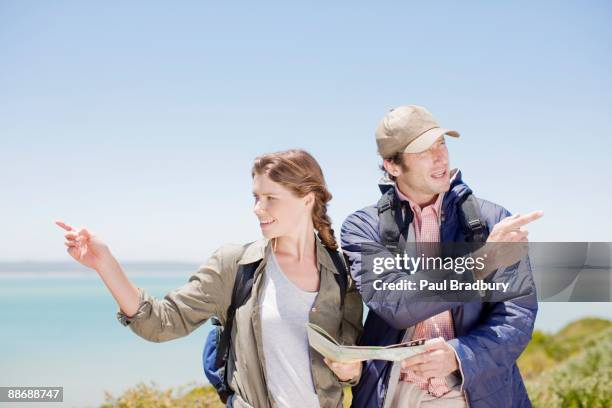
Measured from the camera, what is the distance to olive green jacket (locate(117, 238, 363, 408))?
110 inches

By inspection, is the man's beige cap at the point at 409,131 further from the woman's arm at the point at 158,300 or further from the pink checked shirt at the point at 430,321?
the woman's arm at the point at 158,300

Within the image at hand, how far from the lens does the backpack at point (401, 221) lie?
10.2 feet

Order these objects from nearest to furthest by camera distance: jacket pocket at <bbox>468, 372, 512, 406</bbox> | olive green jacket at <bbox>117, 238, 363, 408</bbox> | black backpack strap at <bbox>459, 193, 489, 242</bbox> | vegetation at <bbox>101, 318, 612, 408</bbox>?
olive green jacket at <bbox>117, 238, 363, 408</bbox> < jacket pocket at <bbox>468, 372, 512, 406</bbox> < black backpack strap at <bbox>459, 193, 489, 242</bbox> < vegetation at <bbox>101, 318, 612, 408</bbox>

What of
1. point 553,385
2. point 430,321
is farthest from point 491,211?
point 553,385

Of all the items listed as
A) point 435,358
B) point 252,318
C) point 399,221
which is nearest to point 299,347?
point 252,318

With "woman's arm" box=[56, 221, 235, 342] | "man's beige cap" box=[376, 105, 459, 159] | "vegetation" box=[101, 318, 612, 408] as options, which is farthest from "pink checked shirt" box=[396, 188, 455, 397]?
"vegetation" box=[101, 318, 612, 408]

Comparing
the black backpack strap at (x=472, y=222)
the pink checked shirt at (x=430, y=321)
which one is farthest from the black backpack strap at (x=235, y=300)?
the black backpack strap at (x=472, y=222)

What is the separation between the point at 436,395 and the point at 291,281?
0.90 m

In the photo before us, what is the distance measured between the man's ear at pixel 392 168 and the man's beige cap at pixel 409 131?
3 cm

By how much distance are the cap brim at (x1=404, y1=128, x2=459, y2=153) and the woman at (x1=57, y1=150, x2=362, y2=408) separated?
503 mm

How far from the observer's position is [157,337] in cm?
280

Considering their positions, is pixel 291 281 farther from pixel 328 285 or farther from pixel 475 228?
pixel 475 228

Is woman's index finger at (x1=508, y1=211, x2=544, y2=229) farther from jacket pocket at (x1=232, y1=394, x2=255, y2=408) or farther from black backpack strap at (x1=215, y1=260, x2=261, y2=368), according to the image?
jacket pocket at (x1=232, y1=394, x2=255, y2=408)

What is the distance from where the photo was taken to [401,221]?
325cm
